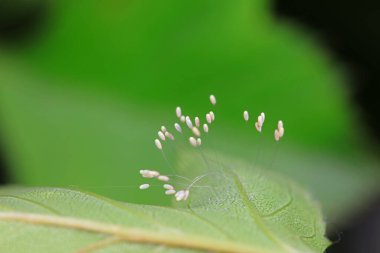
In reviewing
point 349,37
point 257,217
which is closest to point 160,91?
point 349,37

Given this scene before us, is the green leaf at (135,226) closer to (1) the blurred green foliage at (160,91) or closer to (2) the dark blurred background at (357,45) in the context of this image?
(1) the blurred green foliage at (160,91)

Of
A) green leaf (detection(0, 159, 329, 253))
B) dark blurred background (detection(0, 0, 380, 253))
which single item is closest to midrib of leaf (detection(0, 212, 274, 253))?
green leaf (detection(0, 159, 329, 253))

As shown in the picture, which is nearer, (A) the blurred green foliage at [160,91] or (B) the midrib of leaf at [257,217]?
(B) the midrib of leaf at [257,217]

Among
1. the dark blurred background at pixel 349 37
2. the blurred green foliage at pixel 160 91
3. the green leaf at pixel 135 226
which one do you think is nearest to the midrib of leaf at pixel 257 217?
the green leaf at pixel 135 226

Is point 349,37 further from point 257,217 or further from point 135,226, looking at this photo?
point 135,226

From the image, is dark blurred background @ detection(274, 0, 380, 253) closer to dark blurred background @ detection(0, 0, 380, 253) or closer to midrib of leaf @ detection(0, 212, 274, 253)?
dark blurred background @ detection(0, 0, 380, 253)
